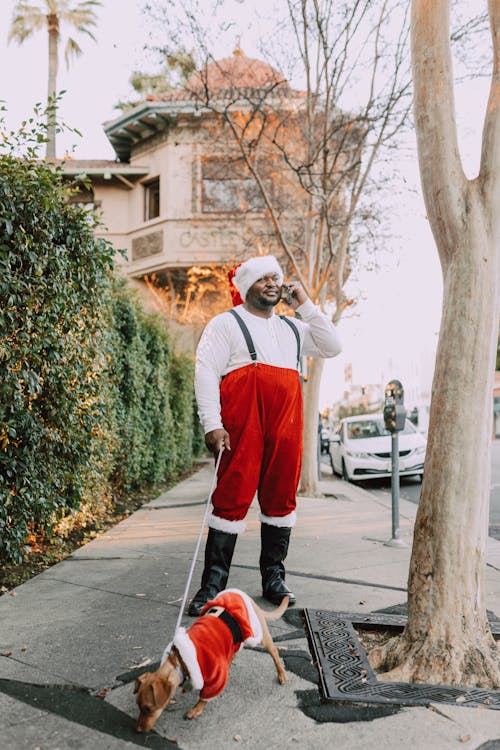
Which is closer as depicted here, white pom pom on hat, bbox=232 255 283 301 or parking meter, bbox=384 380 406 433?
white pom pom on hat, bbox=232 255 283 301

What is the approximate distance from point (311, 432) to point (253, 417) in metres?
7.76

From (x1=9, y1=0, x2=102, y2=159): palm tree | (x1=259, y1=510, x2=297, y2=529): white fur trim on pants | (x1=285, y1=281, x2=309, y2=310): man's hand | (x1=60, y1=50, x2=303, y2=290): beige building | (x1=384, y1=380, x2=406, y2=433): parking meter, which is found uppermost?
(x1=9, y1=0, x2=102, y2=159): palm tree

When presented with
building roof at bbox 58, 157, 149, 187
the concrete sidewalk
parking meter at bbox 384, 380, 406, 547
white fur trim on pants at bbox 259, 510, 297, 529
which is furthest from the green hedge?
building roof at bbox 58, 157, 149, 187

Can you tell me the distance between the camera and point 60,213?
4816 millimetres

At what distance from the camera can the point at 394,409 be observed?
6898 millimetres

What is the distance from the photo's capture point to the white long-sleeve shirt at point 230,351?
378 cm

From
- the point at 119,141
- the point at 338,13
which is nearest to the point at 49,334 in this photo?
the point at 338,13

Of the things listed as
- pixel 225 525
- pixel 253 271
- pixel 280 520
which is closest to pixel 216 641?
pixel 225 525

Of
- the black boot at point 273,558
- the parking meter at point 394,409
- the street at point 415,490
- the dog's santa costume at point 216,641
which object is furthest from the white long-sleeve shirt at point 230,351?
the street at point 415,490

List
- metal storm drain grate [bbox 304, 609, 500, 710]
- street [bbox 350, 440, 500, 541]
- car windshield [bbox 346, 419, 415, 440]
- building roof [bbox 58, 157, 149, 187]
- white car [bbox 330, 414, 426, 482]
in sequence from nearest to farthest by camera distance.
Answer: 1. metal storm drain grate [bbox 304, 609, 500, 710]
2. street [bbox 350, 440, 500, 541]
3. white car [bbox 330, 414, 426, 482]
4. car windshield [bbox 346, 419, 415, 440]
5. building roof [bbox 58, 157, 149, 187]

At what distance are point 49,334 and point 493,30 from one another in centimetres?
325

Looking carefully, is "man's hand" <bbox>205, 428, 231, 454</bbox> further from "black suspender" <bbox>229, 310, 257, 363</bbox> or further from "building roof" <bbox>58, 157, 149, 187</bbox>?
"building roof" <bbox>58, 157, 149, 187</bbox>

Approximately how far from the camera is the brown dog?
7.30 ft

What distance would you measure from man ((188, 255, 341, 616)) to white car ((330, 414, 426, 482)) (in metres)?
10.2
